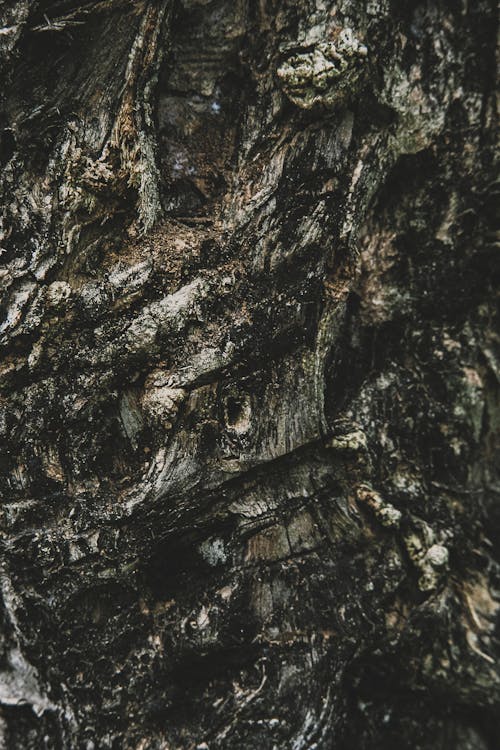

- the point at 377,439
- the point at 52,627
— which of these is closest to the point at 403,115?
the point at 377,439

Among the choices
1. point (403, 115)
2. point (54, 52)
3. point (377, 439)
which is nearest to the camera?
point (54, 52)

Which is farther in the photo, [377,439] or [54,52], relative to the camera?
[377,439]

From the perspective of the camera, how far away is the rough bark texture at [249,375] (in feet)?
4.72

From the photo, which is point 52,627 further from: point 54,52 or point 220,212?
point 54,52

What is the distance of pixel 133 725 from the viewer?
59.6 inches

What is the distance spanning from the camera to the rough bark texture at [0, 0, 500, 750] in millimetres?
1439

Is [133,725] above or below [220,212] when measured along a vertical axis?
below

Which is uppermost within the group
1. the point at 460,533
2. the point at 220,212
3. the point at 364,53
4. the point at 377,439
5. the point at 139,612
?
the point at 364,53

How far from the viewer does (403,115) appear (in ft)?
5.32

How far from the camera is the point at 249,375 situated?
5.19ft

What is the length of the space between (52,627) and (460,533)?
3.74 feet

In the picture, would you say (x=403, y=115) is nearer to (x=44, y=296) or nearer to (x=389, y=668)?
(x=44, y=296)

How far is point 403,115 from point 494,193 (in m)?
0.35

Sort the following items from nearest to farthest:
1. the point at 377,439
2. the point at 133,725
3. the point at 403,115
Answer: the point at 133,725
the point at 403,115
the point at 377,439
